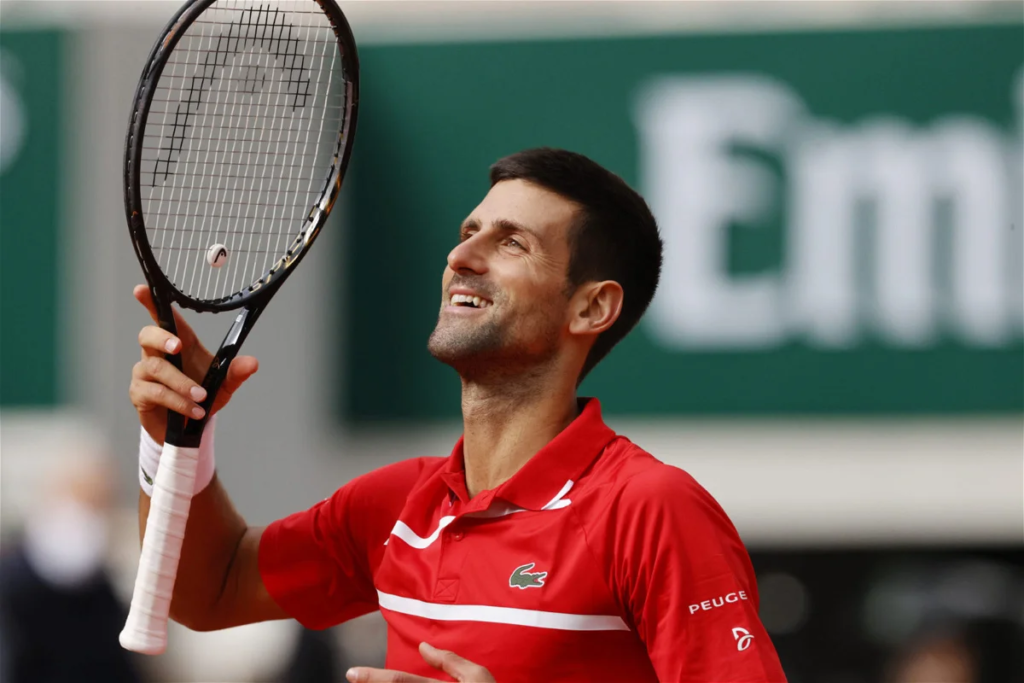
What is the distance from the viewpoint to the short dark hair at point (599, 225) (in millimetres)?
2969

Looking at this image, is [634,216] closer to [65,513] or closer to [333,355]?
[65,513]

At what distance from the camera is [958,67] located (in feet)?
26.0

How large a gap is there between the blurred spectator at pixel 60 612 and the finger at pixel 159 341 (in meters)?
2.68

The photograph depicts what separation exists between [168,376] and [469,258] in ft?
2.19

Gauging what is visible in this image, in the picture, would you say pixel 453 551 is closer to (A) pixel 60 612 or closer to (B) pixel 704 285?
(A) pixel 60 612

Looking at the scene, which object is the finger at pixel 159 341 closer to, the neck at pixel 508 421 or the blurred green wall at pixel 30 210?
the neck at pixel 508 421

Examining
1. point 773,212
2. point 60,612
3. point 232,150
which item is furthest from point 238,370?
point 773,212

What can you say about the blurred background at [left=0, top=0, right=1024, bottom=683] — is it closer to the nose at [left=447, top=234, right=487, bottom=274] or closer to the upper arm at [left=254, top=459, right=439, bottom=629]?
the upper arm at [left=254, top=459, right=439, bottom=629]

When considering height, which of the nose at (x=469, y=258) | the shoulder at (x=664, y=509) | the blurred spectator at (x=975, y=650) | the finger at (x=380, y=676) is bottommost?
the blurred spectator at (x=975, y=650)

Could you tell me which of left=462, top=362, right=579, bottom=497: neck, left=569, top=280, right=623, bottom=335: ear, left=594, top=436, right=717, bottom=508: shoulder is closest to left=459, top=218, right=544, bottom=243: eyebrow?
left=569, top=280, right=623, bottom=335: ear

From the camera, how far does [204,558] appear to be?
3104 millimetres

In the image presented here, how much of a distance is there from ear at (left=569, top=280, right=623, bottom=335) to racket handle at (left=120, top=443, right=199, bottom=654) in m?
0.85

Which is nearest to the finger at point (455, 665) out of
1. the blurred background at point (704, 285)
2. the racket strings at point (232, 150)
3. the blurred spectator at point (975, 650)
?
the racket strings at point (232, 150)

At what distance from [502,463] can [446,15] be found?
5.83 metres
